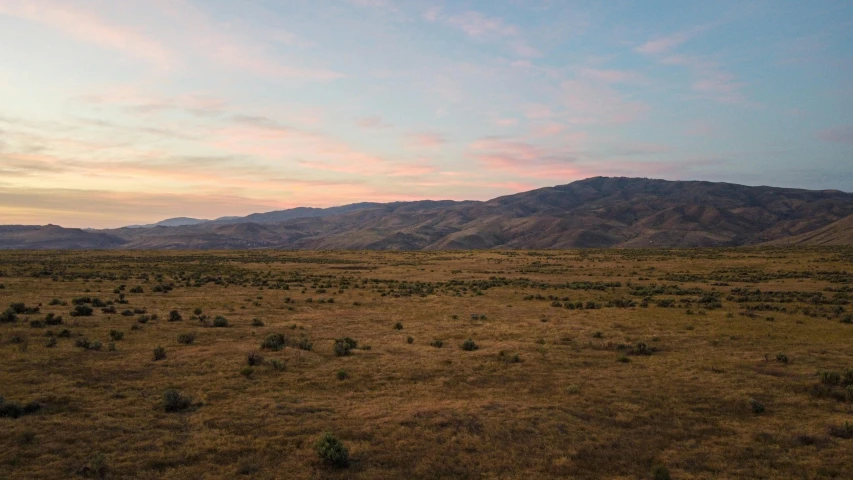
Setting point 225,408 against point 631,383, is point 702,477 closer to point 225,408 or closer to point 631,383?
point 631,383

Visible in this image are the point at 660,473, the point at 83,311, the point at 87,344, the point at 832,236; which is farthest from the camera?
the point at 832,236

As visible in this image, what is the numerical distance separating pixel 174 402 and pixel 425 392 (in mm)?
8039

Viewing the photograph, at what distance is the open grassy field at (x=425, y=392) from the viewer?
1131 cm

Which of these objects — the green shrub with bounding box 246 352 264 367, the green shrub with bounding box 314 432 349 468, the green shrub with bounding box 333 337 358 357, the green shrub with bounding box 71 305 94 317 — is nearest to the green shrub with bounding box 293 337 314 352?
the green shrub with bounding box 333 337 358 357

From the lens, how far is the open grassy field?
11312 mm

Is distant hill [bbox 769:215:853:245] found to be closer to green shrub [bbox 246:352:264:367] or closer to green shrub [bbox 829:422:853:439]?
green shrub [bbox 829:422:853:439]

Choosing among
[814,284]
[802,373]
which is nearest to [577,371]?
[802,373]

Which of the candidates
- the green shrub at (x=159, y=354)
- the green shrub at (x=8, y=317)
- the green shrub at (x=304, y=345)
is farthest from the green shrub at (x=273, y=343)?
the green shrub at (x=8, y=317)

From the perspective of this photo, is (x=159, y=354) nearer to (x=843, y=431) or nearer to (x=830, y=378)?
(x=843, y=431)

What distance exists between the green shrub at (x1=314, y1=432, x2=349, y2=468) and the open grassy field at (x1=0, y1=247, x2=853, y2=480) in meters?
0.20

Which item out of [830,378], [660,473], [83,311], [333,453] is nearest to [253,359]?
[333,453]

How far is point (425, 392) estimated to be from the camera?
1650 cm

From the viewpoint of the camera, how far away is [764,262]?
246 feet

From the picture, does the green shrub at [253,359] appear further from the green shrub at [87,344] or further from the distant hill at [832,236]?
the distant hill at [832,236]
